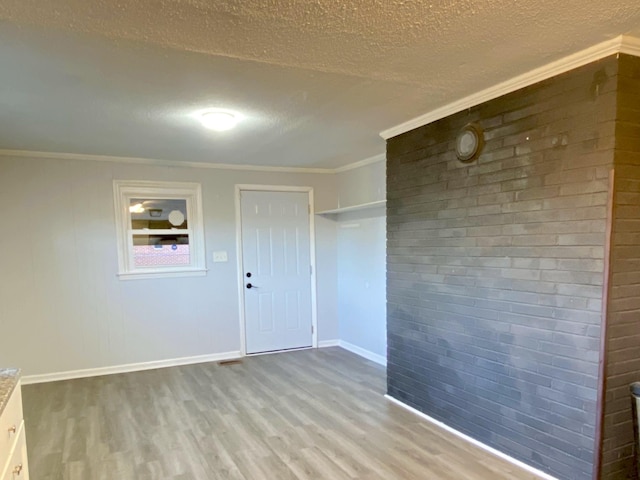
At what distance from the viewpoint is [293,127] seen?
3242mm

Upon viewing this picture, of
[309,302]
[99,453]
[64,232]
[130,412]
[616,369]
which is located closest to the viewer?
[616,369]

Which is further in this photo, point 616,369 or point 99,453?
point 99,453

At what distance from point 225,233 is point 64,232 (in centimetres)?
165

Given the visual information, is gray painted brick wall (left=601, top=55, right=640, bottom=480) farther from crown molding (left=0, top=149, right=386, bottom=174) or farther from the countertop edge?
the countertop edge

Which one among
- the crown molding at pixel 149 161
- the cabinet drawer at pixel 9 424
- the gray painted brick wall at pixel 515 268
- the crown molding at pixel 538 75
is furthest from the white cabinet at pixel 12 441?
the crown molding at pixel 149 161

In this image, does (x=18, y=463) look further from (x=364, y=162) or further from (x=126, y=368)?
(x=364, y=162)

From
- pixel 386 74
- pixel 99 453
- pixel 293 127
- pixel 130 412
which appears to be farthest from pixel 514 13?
pixel 130 412

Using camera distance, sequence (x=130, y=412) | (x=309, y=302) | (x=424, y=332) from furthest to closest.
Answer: (x=309, y=302)
(x=130, y=412)
(x=424, y=332)

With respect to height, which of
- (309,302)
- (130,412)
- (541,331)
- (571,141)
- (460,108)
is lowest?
(130,412)

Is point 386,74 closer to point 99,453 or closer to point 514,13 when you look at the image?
point 514,13

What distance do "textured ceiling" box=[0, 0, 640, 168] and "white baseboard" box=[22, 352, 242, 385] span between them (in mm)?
2447

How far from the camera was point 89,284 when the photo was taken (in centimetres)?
422

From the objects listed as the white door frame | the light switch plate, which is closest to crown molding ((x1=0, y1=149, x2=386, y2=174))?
the white door frame

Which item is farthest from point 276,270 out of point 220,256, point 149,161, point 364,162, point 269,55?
point 269,55
